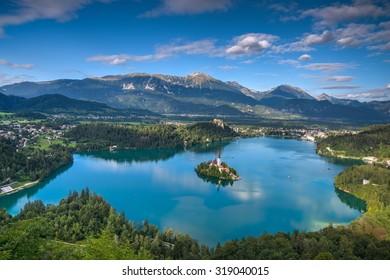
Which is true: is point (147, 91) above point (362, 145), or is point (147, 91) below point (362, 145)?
above

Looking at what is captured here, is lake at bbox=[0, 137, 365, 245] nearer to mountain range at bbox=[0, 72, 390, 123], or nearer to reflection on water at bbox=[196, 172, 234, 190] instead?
reflection on water at bbox=[196, 172, 234, 190]

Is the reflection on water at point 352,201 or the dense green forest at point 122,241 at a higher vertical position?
the dense green forest at point 122,241

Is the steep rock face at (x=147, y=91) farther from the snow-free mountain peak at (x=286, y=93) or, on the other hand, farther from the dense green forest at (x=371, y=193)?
the dense green forest at (x=371, y=193)

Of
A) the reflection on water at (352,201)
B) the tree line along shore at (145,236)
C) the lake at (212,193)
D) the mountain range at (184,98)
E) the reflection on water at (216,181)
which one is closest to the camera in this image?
the tree line along shore at (145,236)

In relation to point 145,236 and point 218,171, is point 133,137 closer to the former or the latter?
point 218,171

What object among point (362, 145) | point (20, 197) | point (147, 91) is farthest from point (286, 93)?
point (20, 197)

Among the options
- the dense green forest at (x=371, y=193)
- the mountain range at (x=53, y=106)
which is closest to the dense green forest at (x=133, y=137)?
the dense green forest at (x=371, y=193)
